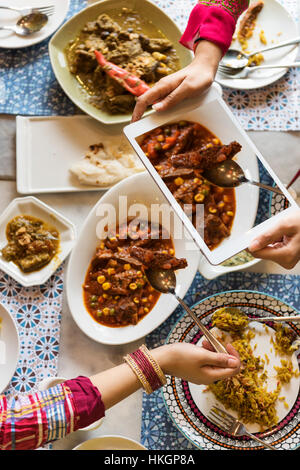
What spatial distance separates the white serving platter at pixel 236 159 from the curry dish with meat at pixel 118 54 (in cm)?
49

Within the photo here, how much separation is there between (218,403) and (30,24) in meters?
2.24

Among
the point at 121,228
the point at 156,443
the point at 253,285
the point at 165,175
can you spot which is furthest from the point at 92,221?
the point at 156,443

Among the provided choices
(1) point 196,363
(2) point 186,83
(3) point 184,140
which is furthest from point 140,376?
(2) point 186,83

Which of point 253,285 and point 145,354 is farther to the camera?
point 253,285

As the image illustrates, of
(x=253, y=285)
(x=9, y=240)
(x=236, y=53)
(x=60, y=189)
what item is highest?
(x=236, y=53)

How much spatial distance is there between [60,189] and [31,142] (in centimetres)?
31

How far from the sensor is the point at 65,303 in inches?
95.2

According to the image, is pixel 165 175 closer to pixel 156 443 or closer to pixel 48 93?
pixel 48 93

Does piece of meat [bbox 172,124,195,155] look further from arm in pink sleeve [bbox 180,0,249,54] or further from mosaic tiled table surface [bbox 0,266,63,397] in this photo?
mosaic tiled table surface [bbox 0,266,63,397]

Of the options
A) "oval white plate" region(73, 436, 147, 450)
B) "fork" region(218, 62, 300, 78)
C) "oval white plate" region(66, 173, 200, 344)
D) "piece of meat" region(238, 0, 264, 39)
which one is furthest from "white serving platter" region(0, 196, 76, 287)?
"piece of meat" region(238, 0, 264, 39)

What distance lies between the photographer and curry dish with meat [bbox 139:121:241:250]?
1898mm

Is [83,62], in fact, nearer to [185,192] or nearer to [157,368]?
[185,192]

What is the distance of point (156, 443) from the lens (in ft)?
7.54

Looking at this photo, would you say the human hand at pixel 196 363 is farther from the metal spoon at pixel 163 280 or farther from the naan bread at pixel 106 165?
the naan bread at pixel 106 165
